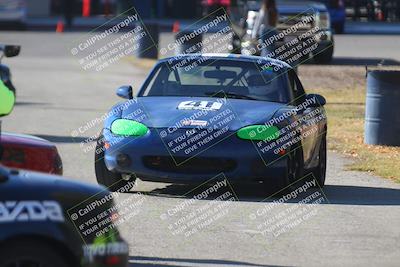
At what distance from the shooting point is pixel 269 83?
1280 cm

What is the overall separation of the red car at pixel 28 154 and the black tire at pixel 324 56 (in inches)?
946

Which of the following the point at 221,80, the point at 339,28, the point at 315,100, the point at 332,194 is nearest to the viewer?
the point at 332,194


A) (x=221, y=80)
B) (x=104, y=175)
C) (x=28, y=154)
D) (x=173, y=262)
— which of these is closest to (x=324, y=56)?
(x=221, y=80)

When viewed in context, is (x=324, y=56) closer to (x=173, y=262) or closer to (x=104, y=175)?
(x=104, y=175)

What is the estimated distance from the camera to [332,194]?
12500 mm

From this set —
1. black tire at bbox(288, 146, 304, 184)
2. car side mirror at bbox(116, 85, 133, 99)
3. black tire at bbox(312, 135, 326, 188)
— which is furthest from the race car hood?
black tire at bbox(312, 135, 326, 188)

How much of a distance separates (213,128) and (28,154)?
379 cm

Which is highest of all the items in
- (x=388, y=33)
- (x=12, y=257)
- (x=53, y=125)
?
(x=12, y=257)

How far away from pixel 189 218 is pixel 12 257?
15.0 feet

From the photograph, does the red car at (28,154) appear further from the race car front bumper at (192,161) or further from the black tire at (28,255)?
the race car front bumper at (192,161)

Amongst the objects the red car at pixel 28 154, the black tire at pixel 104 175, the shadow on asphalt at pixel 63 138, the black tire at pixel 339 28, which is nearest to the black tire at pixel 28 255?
the red car at pixel 28 154

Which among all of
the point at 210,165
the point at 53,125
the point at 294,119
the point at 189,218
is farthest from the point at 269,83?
the point at 53,125

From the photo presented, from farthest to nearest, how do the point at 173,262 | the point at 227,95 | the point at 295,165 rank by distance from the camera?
the point at 227,95, the point at 295,165, the point at 173,262

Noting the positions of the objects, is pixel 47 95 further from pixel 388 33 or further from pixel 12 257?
pixel 388 33
